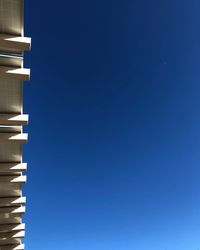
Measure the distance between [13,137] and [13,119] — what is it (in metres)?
1.34

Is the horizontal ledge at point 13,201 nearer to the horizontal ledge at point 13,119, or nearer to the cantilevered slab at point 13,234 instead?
the cantilevered slab at point 13,234

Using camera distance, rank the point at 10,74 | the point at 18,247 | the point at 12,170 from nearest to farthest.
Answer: the point at 10,74 → the point at 12,170 → the point at 18,247

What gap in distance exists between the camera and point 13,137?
14.0m

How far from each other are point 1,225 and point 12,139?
9.30 metres

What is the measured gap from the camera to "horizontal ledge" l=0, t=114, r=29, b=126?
12.9 meters

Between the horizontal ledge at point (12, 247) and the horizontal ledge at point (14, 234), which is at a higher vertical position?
the horizontal ledge at point (14, 234)

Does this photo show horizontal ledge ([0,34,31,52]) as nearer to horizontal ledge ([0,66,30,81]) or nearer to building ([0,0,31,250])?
building ([0,0,31,250])

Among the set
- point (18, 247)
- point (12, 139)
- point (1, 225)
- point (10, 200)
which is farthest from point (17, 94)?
point (18, 247)

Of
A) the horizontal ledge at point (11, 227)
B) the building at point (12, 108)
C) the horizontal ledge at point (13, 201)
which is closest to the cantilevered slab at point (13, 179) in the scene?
the building at point (12, 108)

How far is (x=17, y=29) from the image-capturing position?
10.3 meters

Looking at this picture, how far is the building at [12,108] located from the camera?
9961 millimetres

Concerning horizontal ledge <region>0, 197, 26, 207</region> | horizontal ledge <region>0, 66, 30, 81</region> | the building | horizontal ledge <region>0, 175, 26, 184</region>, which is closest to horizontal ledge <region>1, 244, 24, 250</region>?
the building

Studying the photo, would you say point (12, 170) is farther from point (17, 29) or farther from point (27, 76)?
point (17, 29)

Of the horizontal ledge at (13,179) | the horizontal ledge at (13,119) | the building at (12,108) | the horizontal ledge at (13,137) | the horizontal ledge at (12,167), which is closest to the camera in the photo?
the building at (12,108)
